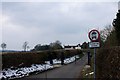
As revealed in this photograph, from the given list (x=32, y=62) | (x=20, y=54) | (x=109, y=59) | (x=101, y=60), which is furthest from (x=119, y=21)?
(x=109, y=59)

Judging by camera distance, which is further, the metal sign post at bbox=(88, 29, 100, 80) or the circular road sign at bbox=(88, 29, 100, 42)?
the circular road sign at bbox=(88, 29, 100, 42)

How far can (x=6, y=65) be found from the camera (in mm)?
40344

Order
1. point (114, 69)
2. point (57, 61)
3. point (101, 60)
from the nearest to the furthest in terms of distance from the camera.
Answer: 1. point (114, 69)
2. point (101, 60)
3. point (57, 61)

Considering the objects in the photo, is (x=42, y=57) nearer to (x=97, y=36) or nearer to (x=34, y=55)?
(x=34, y=55)

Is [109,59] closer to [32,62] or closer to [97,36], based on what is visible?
[97,36]

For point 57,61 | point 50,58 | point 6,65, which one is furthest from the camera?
point 57,61

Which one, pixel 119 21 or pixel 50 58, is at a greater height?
pixel 119 21

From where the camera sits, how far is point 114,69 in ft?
33.8

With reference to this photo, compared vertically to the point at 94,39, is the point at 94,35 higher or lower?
higher

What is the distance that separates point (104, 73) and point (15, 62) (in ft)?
104

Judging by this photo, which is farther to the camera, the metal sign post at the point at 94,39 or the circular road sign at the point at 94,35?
the circular road sign at the point at 94,35

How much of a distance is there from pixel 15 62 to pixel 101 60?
30277 millimetres

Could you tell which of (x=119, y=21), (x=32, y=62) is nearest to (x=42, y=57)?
(x=32, y=62)

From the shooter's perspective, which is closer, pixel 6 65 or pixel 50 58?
pixel 6 65
